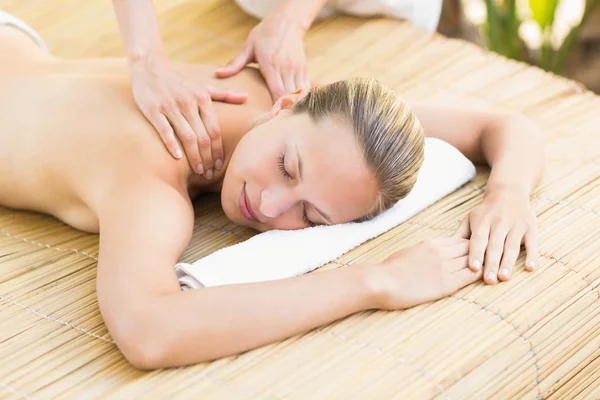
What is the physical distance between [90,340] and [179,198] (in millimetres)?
322

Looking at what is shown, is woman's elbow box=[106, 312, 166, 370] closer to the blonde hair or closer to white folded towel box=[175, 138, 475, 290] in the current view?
white folded towel box=[175, 138, 475, 290]

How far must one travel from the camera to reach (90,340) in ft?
4.66

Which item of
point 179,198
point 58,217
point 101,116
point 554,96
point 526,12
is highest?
point 101,116

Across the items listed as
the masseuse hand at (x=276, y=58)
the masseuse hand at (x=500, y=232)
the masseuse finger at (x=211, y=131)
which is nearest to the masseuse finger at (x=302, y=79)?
the masseuse hand at (x=276, y=58)

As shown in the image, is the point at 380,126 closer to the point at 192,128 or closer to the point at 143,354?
the point at 192,128

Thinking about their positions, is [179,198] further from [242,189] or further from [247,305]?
[247,305]

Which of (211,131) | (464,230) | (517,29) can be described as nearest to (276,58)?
(211,131)

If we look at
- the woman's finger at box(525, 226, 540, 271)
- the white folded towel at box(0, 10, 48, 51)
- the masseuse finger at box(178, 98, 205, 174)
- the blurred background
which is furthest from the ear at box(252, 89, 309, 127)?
the blurred background

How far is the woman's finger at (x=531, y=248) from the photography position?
1522mm

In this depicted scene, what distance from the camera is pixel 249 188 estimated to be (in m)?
1.57

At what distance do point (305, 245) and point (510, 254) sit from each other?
39 cm

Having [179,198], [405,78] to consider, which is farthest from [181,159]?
[405,78]

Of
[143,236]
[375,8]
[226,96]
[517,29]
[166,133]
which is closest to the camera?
[143,236]

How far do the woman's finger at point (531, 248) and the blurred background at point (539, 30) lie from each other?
1.75 m
